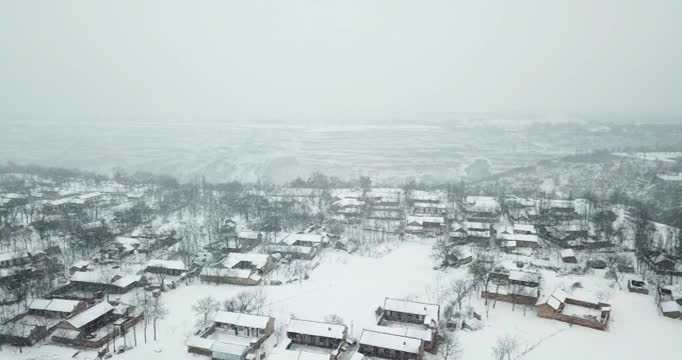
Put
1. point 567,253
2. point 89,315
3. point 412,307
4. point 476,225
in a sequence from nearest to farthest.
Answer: point 89,315
point 412,307
point 567,253
point 476,225

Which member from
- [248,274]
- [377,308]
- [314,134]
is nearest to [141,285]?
[248,274]

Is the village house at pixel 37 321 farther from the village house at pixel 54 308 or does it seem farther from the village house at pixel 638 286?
the village house at pixel 638 286

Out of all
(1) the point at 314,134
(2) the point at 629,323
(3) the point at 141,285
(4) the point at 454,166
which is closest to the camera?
(2) the point at 629,323

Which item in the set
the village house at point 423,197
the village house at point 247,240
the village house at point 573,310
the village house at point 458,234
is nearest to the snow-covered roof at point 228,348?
the village house at point 247,240

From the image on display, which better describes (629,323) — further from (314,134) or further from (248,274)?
(314,134)

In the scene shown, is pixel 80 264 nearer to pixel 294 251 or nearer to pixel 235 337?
pixel 294 251

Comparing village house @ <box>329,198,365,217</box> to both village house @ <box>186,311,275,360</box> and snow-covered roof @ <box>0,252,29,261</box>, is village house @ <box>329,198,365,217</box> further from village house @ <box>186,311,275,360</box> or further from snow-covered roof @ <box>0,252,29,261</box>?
snow-covered roof @ <box>0,252,29,261</box>

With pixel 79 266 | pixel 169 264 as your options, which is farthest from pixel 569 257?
pixel 79 266
